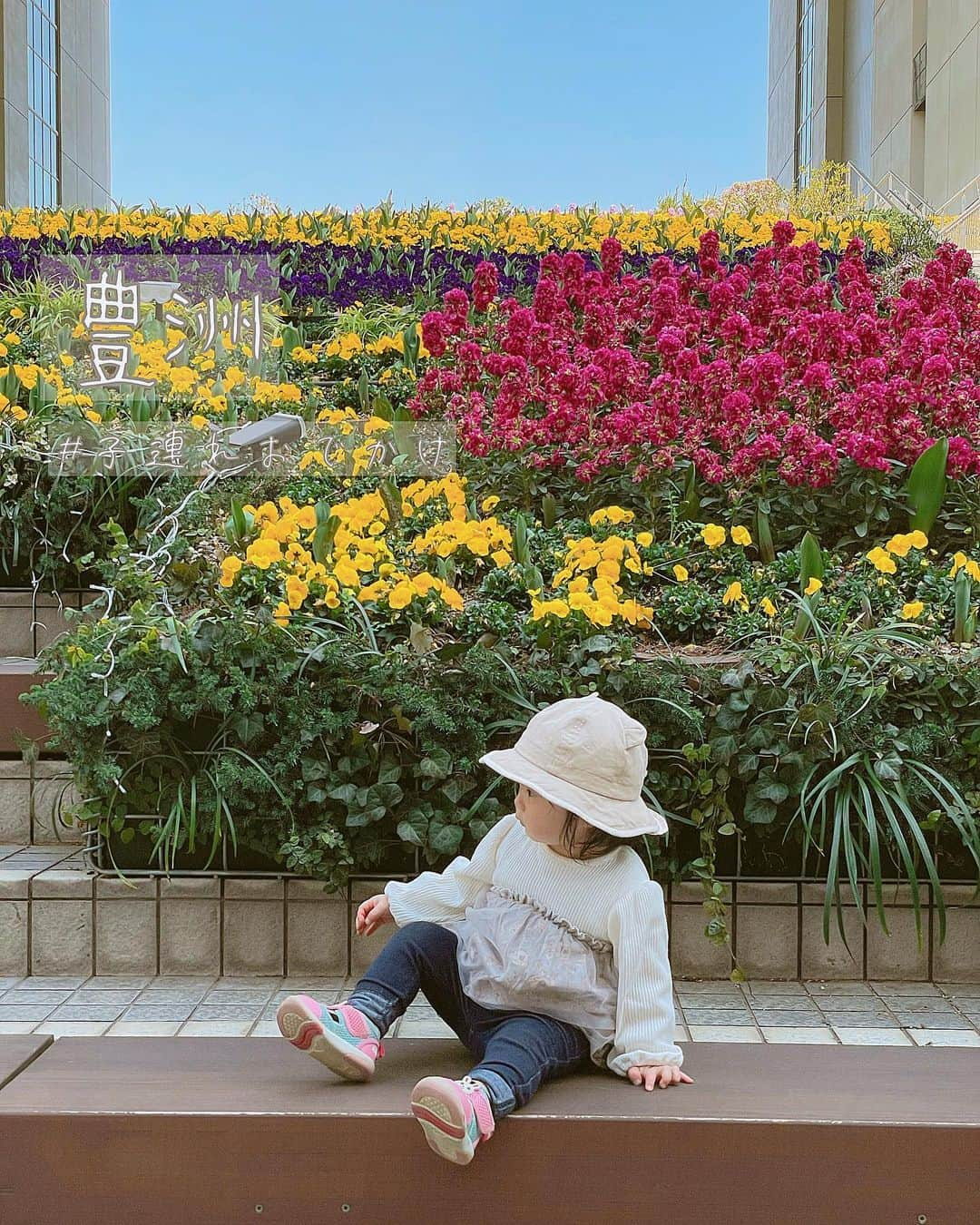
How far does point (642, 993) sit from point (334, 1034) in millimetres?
501

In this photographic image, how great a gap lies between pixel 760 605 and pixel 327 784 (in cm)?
125

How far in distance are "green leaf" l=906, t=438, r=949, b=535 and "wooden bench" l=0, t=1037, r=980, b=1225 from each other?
2.11 m

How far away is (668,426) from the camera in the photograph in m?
3.74

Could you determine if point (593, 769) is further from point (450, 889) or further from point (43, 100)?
point (43, 100)

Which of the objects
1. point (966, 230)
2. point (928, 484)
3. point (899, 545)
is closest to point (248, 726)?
point (899, 545)

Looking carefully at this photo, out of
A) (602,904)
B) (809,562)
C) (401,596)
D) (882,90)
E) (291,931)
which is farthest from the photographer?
(882,90)

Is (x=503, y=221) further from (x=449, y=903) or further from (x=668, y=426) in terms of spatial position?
(x=449, y=903)

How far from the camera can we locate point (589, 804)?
2.02 m

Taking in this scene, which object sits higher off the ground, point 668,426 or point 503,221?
point 503,221

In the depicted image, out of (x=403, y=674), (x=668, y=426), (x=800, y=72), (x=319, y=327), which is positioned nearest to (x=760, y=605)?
(x=668, y=426)

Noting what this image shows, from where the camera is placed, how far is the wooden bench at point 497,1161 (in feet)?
6.00

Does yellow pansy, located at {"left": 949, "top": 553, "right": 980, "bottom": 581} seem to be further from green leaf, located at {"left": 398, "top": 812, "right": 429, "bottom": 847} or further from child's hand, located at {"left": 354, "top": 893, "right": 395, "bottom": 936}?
child's hand, located at {"left": 354, "top": 893, "right": 395, "bottom": 936}

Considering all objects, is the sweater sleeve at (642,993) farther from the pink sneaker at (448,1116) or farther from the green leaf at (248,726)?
the green leaf at (248,726)

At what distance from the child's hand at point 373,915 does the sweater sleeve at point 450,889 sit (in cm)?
1
